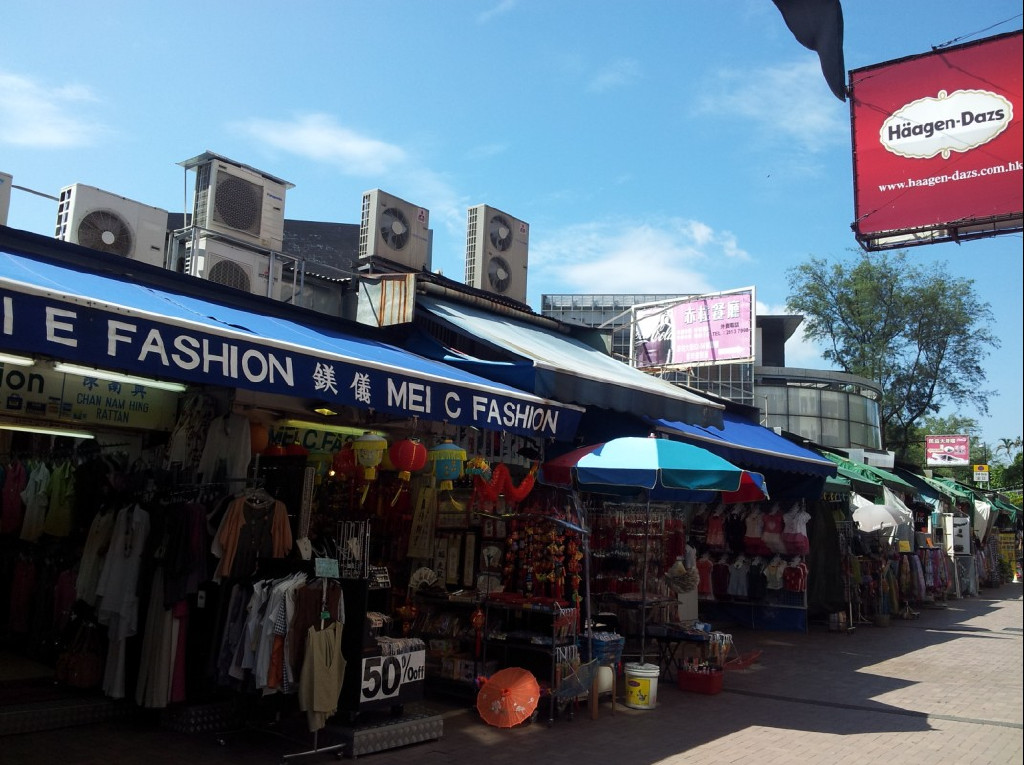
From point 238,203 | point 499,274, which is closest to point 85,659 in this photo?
point 238,203

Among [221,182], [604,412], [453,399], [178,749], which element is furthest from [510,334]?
[178,749]

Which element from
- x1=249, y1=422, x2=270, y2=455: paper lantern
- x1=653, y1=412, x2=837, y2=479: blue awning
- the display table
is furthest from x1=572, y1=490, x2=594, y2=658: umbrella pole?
x1=249, y1=422, x2=270, y2=455: paper lantern

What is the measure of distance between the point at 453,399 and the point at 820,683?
6.28 m

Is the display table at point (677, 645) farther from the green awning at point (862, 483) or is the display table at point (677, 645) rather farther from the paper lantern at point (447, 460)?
the green awning at point (862, 483)

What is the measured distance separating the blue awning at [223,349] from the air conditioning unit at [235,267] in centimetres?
188

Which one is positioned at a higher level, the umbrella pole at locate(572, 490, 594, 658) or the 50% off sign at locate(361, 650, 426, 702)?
the umbrella pole at locate(572, 490, 594, 658)

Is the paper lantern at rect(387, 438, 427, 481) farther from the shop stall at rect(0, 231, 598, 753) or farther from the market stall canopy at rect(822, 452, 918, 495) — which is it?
the market stall canopy at rect(822, 452, 918, 495)

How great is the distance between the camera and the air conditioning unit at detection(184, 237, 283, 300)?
9.58 m

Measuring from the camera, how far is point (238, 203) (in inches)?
398

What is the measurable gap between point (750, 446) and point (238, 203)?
24.2ft

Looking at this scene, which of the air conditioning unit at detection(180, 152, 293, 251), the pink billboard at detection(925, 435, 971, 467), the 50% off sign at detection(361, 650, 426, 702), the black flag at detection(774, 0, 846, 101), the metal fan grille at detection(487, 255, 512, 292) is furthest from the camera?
the pink billboard at detection(925, 435, 971, 467)

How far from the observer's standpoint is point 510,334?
10055 mm

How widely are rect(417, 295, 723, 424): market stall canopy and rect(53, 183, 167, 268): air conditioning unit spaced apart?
3.03 meters

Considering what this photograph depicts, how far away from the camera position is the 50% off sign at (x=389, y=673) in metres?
6.70
